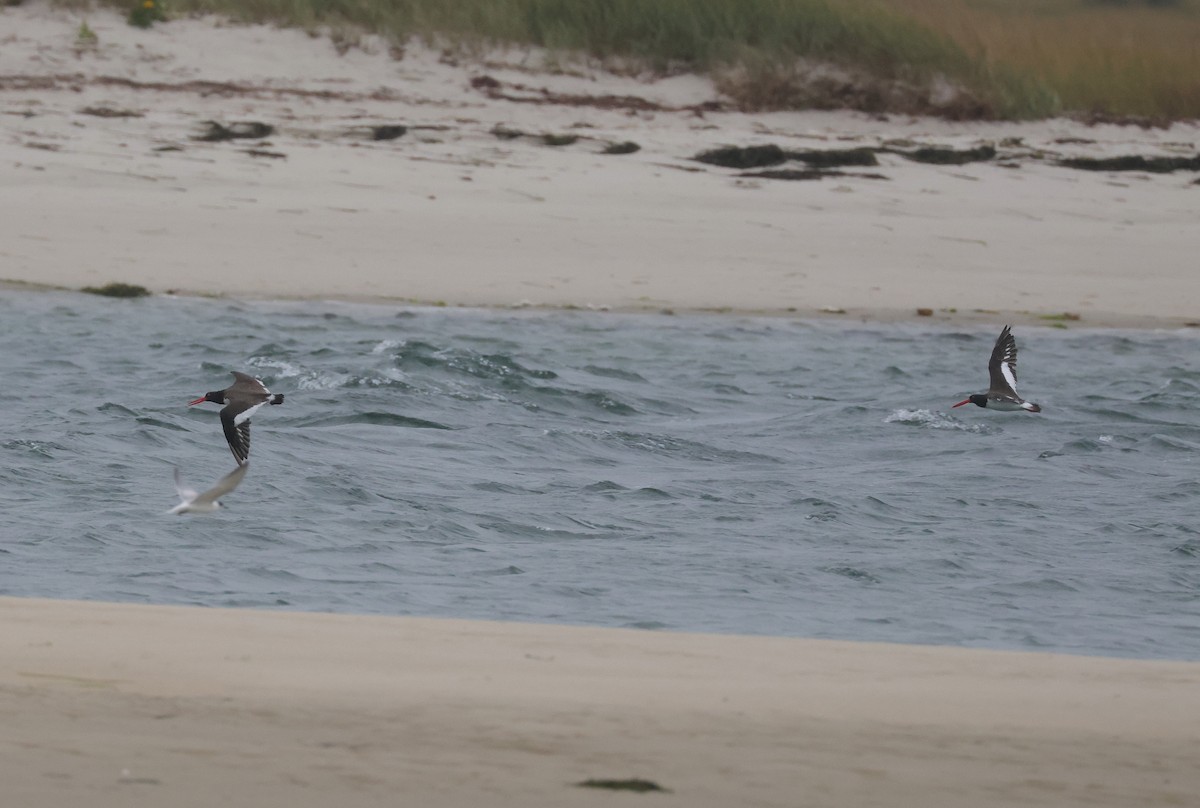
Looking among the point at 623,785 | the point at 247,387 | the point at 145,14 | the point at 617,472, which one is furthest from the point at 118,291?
the point at 623,785

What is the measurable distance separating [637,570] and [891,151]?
969cm

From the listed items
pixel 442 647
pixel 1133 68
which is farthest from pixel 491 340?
pixel 1133 68

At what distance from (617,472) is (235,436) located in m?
2.81

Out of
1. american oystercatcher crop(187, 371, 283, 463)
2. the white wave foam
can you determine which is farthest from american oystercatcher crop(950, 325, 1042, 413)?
american oystercatcher crop(187, 371, 283, 463)

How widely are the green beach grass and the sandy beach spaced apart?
0.34 meters

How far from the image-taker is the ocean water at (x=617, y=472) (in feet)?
20.9

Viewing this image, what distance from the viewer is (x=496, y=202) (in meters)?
13.9

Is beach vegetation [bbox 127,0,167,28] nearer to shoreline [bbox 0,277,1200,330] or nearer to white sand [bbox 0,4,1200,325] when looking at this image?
white sand [bbox 0,4,1200,325]

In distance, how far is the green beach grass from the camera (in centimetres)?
1731

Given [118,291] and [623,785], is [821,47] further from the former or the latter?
[623,785]

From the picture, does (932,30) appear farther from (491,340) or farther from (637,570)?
(637,570)

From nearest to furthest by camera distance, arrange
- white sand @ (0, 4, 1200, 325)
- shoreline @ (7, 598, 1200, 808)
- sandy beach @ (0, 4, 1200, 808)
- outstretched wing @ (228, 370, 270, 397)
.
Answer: shoreline @ (7, 598, 1200, 808) → sandy beach @ (0, 4, 1200, 808) → outstretched wing @ (228, 370, 270, 397) → white sand @ (0, 4, 1200, 325)

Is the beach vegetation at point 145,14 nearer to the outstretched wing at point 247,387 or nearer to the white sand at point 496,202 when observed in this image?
the white sand at point 496,202

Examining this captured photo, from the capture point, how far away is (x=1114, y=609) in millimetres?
6473
